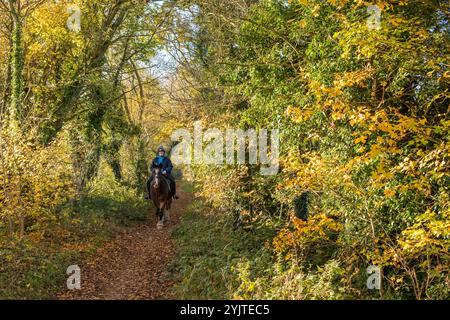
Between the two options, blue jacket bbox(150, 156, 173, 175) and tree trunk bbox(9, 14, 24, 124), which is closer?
tree trunk bbox(9, 14, 24, 124)

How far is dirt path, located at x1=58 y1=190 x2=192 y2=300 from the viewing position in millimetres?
9336

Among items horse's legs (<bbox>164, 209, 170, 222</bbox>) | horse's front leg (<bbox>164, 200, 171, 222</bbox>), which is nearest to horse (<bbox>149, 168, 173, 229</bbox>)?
horse's front leg (<bbox>164, 200, 171, 222</bbox>)

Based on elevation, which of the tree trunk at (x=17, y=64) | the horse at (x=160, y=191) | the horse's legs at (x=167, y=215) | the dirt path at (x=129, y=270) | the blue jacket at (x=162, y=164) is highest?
the tree trunk at (x=17, y=64)

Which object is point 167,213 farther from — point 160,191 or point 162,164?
point 162,164

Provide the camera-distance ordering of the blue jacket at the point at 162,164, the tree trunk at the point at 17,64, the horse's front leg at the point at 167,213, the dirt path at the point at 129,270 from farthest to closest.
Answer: the horse's front leg at the point at 167,213
the blue jacket at the point at 162,164
the tree trunk at the point at 17,64
the dirt path at the point at 129,270

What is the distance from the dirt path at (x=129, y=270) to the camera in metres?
9.34

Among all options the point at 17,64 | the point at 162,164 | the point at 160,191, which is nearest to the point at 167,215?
the point at 160,191

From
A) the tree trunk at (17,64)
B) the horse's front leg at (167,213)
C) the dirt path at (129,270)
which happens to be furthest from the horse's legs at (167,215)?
the tree trunk at (17,64)

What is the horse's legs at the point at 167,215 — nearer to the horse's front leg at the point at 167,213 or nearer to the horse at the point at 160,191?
the horse's front leg at the point at 167,213

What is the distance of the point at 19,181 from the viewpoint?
10.7m

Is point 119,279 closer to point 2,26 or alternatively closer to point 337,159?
point 337,159

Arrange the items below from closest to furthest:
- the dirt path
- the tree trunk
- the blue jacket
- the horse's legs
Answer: the dirt path
the tree trunk
the blue jacket
the horse's legs

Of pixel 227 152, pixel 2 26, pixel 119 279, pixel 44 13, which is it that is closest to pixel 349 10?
pixel 227 152

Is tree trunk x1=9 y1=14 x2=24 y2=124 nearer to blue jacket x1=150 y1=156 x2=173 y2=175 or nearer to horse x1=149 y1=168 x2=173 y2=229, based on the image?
horse x1=149 y1=168 x2=173 y2=229
